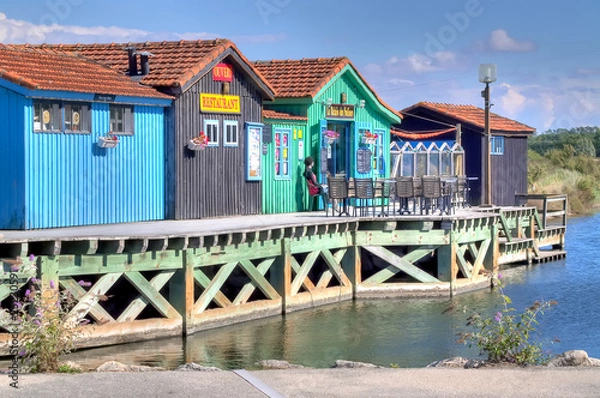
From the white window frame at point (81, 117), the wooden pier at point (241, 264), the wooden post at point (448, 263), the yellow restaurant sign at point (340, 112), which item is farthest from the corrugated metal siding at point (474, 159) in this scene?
the white window frame at point (81, 117)

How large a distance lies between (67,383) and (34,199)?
A: 947cm

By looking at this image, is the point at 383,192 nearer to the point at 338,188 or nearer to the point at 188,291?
the point at 338,188

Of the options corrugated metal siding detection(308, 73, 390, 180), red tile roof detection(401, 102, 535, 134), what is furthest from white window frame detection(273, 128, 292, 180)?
red tile roof detection(401, 102, 535, 134)

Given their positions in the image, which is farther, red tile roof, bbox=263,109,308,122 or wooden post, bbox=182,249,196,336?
red tile roof, bbox=263,109,308,122

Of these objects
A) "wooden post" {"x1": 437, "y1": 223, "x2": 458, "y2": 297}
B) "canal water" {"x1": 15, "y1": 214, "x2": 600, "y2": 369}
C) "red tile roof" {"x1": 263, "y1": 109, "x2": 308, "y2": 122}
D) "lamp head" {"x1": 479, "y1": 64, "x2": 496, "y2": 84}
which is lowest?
"canal water" {"x1": 15, "y1": 214, "x2": 600, "y2": 369}

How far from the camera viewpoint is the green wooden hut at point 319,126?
27359 mm

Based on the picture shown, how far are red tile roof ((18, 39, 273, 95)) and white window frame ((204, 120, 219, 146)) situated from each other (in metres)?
1.26

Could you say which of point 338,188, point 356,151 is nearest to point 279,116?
point 338,188

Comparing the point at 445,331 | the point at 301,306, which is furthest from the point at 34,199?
the point at 445,331

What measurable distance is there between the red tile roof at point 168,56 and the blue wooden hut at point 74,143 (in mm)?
630

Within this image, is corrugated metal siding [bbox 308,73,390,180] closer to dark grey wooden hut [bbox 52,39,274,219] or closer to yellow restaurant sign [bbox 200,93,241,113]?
dark grey wooden hut [bbox 52,39,274,219]

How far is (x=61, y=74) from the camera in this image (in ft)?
68.6

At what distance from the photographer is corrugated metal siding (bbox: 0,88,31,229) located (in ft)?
64.2

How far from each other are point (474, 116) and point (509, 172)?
2335mm
